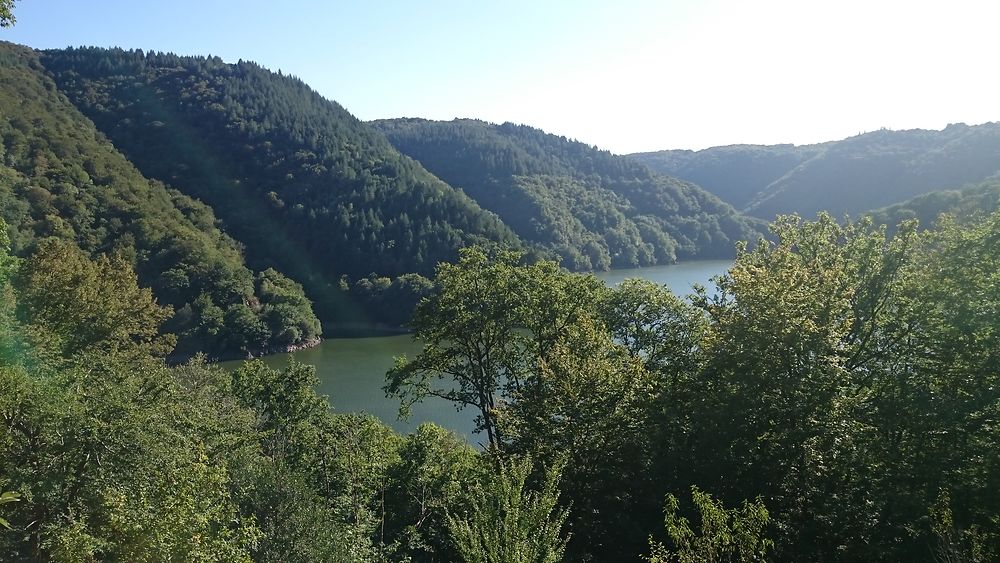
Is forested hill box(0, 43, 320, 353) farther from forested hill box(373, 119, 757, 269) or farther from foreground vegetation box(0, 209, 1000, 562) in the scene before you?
forested hill box(373, 119, 757, 269)

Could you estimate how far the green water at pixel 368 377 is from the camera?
125ft

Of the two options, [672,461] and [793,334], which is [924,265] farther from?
[672,461]

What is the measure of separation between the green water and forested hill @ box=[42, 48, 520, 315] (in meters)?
22.7

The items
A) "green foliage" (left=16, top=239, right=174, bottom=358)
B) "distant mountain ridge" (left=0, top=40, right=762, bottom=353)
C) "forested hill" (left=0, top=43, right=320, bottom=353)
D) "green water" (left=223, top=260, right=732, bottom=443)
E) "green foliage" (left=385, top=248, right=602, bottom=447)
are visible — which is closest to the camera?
"green foliage" (left=385, top=248, right=602, bottom=447)

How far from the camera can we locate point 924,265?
14.0m

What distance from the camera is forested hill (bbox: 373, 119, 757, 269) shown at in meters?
138

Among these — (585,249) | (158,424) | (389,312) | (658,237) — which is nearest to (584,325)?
(158,424)

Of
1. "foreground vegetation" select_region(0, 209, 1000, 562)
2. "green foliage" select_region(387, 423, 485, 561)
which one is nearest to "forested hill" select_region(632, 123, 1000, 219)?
"foreground vegetation" select_region(0, 209, 1000, 562)

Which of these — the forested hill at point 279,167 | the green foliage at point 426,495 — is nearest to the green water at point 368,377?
the green foliage at point 426,495

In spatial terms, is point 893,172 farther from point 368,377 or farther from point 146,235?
point 146,235

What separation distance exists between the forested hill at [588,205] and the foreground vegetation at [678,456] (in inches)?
4307

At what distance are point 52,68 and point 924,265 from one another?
582ft

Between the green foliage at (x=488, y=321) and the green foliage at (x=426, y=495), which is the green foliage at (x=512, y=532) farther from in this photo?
the green foliage at (x=488, y=321)

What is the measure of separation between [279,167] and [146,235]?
46857 mm
